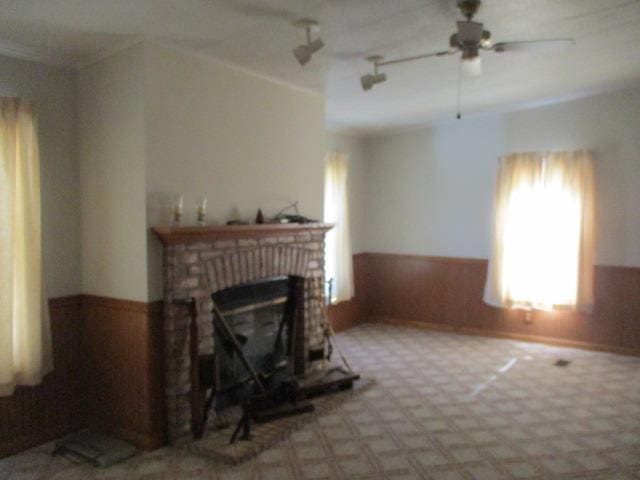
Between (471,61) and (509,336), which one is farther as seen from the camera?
(509,336)

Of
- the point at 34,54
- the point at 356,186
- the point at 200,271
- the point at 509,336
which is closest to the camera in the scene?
the point at 34,54

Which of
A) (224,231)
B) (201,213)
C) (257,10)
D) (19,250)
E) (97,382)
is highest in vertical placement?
(257,10)

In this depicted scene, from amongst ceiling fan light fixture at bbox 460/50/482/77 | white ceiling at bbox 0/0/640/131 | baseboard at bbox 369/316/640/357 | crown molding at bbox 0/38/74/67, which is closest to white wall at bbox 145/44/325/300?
white ceiling at bbox 0/0/640/131

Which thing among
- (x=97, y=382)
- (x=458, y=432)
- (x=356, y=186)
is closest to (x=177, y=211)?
(x=97, y=382)

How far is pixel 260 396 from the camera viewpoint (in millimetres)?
3443

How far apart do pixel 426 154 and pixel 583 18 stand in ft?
10.6

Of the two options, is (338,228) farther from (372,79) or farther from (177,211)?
(177,211)

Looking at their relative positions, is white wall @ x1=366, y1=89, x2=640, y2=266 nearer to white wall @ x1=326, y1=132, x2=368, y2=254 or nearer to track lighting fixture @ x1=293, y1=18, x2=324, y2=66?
white wall @ x1=326, y1=132, x2=368, y2=254

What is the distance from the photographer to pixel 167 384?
3051 mm

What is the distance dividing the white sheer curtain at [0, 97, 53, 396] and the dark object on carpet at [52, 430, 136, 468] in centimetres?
46

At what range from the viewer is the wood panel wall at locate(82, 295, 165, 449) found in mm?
2996

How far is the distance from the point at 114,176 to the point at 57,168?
43cm

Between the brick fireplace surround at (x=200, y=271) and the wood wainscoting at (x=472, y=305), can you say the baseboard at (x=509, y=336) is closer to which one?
the wood wainscoting at (x=472, y=305)

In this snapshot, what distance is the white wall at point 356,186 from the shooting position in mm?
6039
